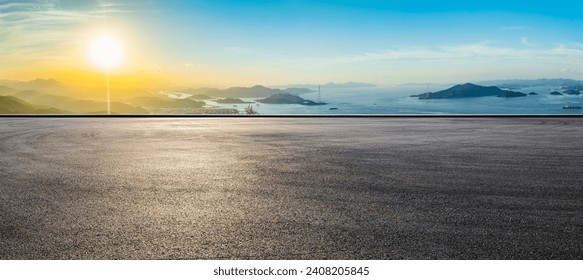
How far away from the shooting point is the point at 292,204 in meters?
7.02

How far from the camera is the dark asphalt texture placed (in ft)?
16.6

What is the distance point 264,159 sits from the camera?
12047mm

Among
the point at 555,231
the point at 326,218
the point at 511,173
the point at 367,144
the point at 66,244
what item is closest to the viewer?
the point at 66,244

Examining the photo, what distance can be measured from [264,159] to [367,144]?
170 inches

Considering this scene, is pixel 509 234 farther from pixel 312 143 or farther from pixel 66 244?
pixel 312 143

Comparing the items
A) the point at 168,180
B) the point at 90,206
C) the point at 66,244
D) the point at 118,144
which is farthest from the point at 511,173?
the point at 118,144

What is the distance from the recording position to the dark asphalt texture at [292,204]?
507 cm

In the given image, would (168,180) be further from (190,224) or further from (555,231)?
(555,231)

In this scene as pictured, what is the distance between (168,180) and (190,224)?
3273 mm

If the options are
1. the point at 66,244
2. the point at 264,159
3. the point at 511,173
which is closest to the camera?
the point at 66,244

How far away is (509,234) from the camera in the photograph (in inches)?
216

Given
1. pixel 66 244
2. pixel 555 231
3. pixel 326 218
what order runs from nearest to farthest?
pixel 66 244
pixel 555 231
pixel 326 218

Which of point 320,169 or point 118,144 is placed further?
point 118,144

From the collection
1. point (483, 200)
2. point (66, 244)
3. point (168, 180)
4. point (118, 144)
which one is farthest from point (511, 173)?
point (118, 144)
